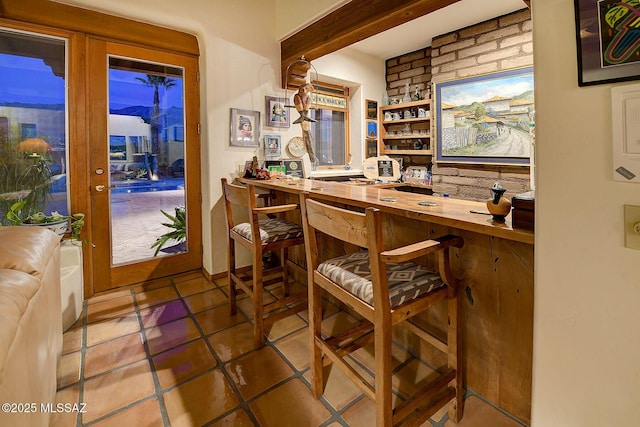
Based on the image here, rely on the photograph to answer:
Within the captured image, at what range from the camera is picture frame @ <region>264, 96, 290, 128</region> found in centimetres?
311

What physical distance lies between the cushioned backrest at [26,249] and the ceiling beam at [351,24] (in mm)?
2222

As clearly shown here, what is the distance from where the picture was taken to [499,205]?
3.61 feet

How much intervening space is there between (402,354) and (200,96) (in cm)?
268

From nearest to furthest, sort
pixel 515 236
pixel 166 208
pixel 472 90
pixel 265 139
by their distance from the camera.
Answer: pixel 515 236 → pixel 166 208 → pixel 265 139 → pixel 472 90

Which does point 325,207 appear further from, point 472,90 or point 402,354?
point 472,90

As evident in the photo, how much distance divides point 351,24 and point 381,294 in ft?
6.74

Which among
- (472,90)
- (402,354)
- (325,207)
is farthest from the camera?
(472,90)

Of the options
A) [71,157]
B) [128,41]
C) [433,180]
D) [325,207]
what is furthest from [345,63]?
[325,207]

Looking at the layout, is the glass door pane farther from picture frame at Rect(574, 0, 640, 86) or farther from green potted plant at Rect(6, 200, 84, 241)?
picture frame at Rect(574, 0, 640, 86)

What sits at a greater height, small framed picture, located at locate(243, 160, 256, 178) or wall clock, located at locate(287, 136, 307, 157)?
wall clock, located at locate(287, 136, 307, 157)

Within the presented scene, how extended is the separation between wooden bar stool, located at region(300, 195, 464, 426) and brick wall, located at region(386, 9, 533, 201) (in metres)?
2.54

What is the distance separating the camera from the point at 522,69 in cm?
310

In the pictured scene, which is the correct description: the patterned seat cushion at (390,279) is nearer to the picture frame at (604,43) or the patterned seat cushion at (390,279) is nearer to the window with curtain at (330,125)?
the picture frame at (604,43)

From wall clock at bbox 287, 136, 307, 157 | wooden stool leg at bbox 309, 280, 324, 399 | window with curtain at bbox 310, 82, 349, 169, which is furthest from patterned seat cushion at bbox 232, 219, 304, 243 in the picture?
window with curtain at bbox 310, 82, 349, 169
